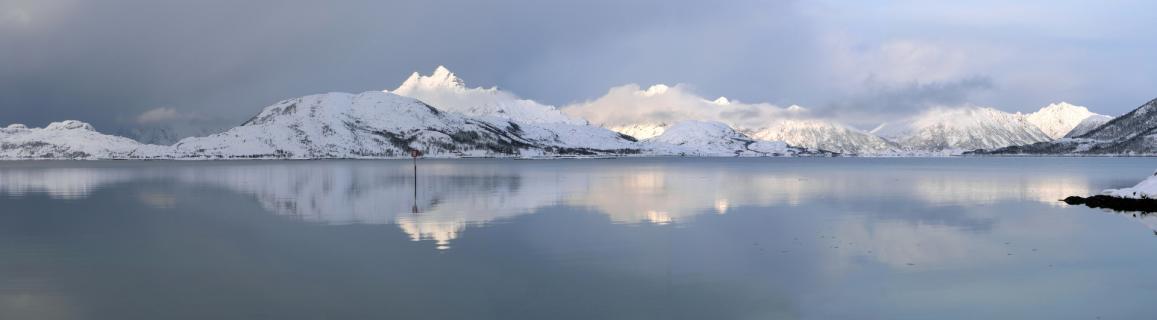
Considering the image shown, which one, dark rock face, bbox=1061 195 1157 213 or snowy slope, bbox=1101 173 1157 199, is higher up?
snowy slope, bbox=1101 173 1157 199

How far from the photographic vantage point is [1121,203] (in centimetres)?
5900

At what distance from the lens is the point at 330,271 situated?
29.4 m

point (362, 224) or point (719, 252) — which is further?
point (362, 224)

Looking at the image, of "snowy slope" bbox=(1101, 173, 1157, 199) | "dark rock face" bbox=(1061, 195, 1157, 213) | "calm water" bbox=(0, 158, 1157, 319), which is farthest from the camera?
"snowy slope" bbox=(1101, 173, 1157, 199)

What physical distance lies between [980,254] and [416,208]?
39.2 meters

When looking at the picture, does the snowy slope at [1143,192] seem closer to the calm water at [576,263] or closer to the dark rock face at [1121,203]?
the dark rock face at [1121,203]

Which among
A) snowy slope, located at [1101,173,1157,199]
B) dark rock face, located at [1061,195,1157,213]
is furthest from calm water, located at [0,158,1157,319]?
snowy slope, located at [1101,173,1157,199]

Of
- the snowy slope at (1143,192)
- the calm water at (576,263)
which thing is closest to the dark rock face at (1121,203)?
the snowy slope at (1143,192)


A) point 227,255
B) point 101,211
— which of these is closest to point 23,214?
point 101,211

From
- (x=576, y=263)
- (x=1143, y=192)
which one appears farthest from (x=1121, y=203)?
(x=576, y=263)

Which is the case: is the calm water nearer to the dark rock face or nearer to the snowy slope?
the dark rock face

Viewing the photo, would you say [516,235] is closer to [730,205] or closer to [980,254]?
[980,254]

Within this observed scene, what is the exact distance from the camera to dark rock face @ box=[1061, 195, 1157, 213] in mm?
56219

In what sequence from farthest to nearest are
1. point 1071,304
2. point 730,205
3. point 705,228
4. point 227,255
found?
1. point 730,205
2. point 705,228
3. point 227,255
4. point 1071,304
